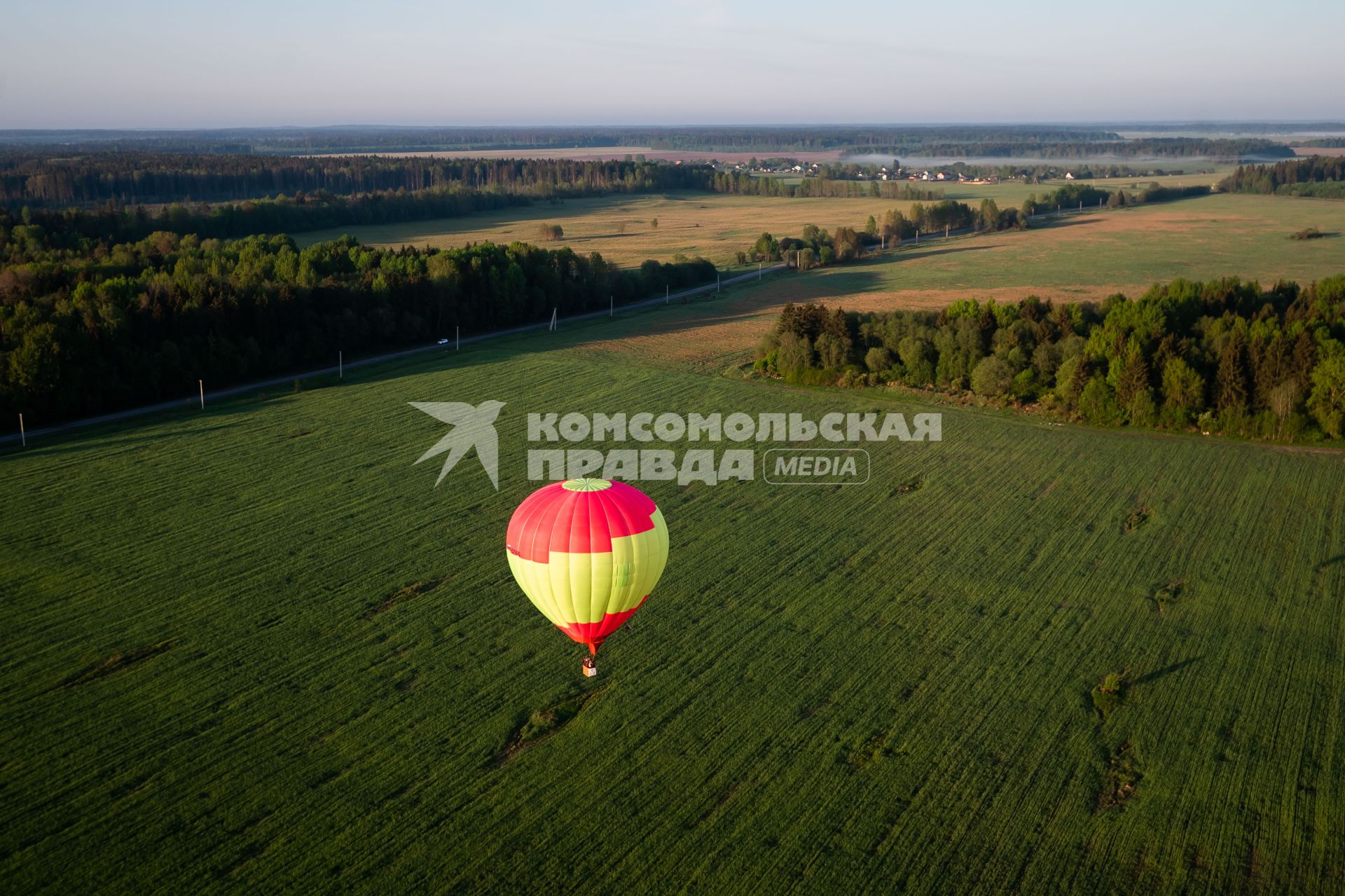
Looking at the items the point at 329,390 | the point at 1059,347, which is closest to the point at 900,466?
the point at 1059,347

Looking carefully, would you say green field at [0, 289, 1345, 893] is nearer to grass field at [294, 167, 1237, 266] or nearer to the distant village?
grass field at [294, 167, 1237, 266]

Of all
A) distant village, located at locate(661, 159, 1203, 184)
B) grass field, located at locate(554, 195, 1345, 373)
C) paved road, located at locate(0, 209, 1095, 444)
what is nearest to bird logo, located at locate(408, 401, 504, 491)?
paved road, located at locate(0, 209, 1095, 444)

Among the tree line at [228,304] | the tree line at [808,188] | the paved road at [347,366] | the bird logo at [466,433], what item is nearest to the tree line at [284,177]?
the tree line at [808,188]

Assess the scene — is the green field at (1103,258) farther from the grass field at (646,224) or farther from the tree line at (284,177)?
the tree line at (284,177)

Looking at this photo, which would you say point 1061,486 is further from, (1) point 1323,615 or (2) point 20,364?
(2) point 20,364

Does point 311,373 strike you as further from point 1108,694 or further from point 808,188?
point 808,188
